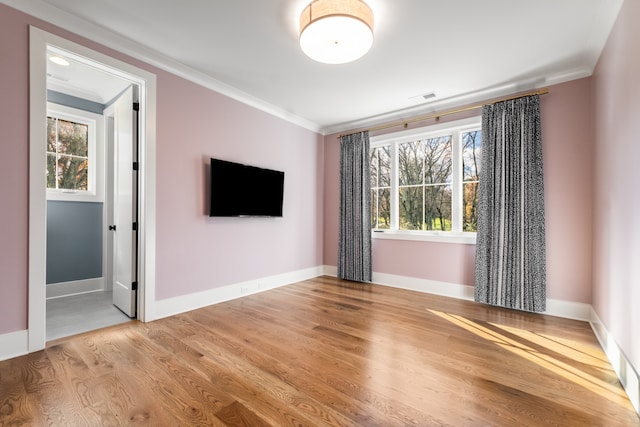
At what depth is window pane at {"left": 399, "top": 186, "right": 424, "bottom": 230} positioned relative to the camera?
430cm

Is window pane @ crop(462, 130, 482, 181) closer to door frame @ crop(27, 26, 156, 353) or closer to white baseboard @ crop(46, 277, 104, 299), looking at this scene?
door frame @ crop(27, 26, 156, 353)

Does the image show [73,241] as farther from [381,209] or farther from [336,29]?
[381,209]

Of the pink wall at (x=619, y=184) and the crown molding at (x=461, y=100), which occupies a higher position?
the crown molding at (x=461, y=100)

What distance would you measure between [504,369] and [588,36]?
113 inches

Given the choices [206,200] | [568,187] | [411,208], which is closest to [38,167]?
[206,200]

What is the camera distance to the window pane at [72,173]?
3842 millimetres

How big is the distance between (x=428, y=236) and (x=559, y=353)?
2016mm

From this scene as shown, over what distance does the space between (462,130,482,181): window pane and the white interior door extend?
4.00 meters

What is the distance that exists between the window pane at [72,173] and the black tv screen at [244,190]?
2.12m

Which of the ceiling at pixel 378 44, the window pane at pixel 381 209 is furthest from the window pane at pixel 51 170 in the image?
the window pane at pixel 381 209

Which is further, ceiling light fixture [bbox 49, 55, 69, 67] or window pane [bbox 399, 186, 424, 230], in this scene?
window pane [bbox 399, 186, 424, 230]

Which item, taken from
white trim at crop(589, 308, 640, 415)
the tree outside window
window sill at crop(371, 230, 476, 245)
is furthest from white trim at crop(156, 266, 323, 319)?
white trim at crop(589, 308, 640, 415)

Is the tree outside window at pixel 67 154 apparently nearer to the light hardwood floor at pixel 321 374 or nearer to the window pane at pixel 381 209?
the light hardwood floor at pixel 321 374

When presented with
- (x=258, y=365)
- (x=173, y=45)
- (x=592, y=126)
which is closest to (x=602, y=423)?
(x=258, y=365)
